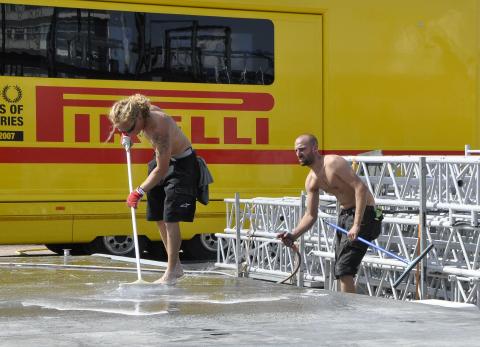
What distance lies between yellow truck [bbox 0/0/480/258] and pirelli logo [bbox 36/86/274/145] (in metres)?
0.02

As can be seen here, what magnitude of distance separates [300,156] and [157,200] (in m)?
1.26

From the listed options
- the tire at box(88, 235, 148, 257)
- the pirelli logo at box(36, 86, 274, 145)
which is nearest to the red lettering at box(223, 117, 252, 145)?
the pirelli logo at box(36, 86, 274, 145)

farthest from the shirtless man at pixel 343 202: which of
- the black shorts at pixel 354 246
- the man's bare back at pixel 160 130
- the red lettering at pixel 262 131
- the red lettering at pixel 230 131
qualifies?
the red lettering at pixel 262 131

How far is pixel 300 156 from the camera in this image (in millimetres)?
9344

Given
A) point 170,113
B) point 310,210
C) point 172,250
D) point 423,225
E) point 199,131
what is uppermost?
point 170,113

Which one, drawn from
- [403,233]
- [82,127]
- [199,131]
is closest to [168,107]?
[199,131]

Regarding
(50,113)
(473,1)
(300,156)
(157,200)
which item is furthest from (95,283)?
(473,1)

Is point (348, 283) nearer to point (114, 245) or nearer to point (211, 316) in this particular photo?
point (211, 316)

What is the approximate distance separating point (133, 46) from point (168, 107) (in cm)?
96

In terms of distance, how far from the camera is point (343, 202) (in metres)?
9.69

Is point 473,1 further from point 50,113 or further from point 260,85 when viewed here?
point 50,113

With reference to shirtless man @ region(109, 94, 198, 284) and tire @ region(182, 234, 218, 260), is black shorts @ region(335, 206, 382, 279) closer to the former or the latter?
shirtless man @ region(109, 94, 198, 284)

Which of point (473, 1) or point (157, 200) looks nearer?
point (157, 200)

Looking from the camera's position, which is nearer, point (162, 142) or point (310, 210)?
point (162, 142)
